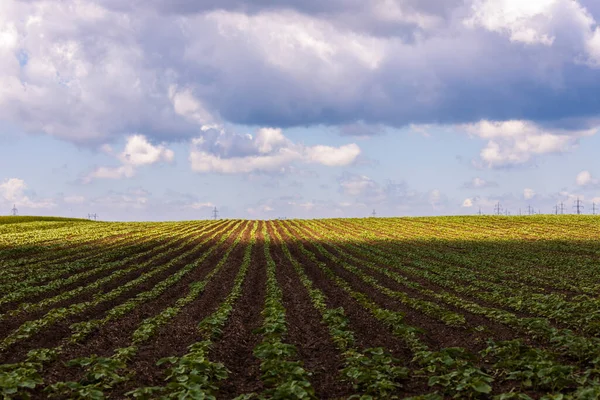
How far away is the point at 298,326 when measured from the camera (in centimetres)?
1622

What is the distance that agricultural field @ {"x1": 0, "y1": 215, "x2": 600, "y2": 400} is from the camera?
32.4 feet

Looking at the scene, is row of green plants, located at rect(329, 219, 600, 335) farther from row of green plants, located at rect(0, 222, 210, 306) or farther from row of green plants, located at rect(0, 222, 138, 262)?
row of green plants, located at rect(0, 222, 138, 262)

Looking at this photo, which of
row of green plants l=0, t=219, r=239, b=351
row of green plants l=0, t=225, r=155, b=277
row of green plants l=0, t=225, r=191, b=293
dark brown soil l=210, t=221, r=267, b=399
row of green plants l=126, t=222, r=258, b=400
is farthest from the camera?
row of green plants l=0, t=225, r=155, b=277

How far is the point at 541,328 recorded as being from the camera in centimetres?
1374

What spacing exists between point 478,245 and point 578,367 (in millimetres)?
39742

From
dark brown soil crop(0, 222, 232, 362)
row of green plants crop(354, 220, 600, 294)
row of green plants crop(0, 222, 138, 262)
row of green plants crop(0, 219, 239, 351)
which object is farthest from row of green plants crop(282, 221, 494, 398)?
row of green plants crop(0, 222, 138, 262)

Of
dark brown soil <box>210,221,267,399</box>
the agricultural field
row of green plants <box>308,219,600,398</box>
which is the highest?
row of green plants <box>308,219,600,398</box>

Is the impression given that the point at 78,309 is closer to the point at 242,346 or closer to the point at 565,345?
the point at 242,346

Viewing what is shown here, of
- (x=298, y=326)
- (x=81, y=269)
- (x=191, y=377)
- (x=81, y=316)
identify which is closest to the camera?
(x=191, y=377)

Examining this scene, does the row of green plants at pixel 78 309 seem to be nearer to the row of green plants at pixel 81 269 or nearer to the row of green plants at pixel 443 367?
the row of green plants at pixel 81 269

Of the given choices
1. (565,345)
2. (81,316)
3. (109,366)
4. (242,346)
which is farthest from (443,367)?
(81,316)

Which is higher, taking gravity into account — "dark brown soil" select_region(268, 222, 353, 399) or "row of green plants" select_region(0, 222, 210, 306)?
"row of green plants" select_region(0, 222, 210, 306)

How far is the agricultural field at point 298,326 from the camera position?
9.87 m

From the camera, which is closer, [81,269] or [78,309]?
[78,309]
